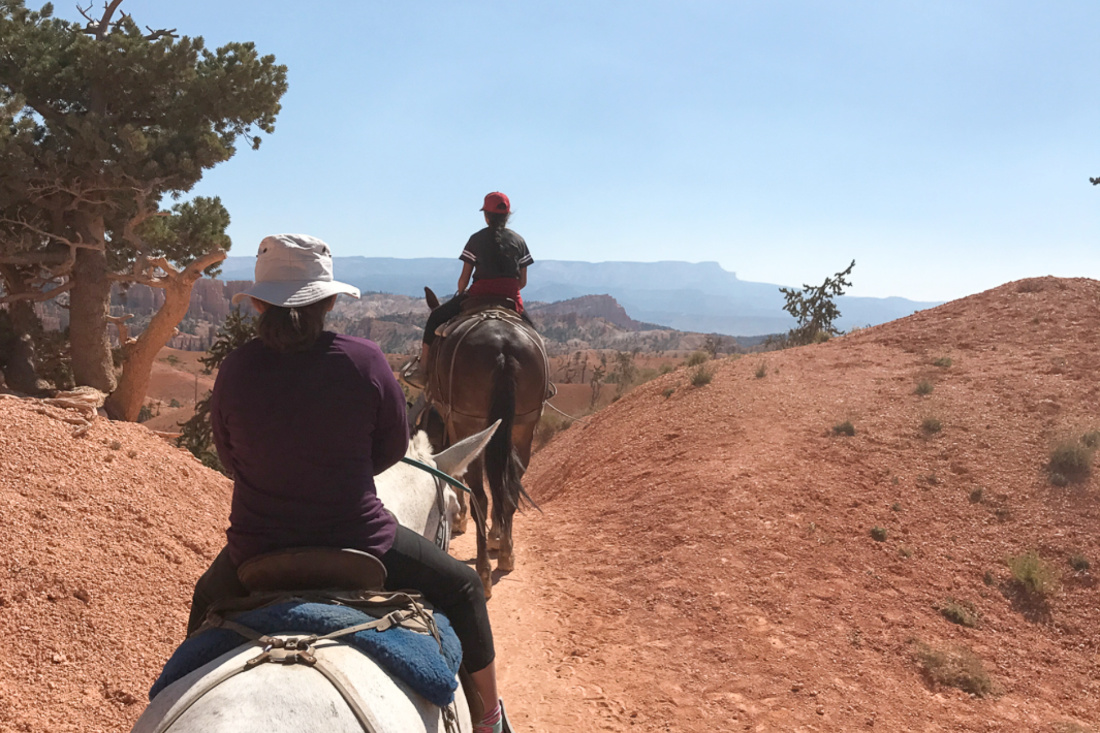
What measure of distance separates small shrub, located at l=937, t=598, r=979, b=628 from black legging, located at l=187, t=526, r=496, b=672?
17.0 ft

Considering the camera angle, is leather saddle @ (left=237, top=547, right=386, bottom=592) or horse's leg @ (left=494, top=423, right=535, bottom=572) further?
horse's leg @ (left=494, top=423, right=535, bottom=572)

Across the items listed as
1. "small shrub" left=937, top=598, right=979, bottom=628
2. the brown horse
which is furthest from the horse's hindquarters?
"small shrub" left=937, top=598, right=979, bottom=628

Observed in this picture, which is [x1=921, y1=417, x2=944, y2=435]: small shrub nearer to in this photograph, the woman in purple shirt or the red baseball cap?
the red baseball cap

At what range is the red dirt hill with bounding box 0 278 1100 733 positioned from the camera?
438 cm

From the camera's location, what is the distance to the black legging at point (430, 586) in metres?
2.16

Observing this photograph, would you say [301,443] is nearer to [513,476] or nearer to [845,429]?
[513,476]

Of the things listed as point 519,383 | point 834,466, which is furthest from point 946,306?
point 519,383

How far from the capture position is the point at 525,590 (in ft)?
22.0

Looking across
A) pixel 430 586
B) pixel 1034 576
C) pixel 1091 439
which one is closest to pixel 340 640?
pixel 430 586

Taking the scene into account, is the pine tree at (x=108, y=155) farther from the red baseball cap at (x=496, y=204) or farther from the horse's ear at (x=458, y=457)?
the horse's ear at (x=458, y=457)

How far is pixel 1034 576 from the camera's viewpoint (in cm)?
599

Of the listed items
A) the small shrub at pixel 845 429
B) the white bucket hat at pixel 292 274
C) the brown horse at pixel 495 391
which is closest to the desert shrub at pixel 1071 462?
the small shrub at pixel 845 429

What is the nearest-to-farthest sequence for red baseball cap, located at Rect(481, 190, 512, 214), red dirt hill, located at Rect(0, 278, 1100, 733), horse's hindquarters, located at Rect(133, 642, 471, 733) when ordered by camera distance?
horse's hindquarters, located at Rect(133, 642, 471, 733) → red dirt hill, located at Rect(0, 278, 1100, 733) → red baseball cap, located at Rect(481, 190, 512, 214)

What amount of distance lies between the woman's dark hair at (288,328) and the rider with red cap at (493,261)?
4.76 meters
